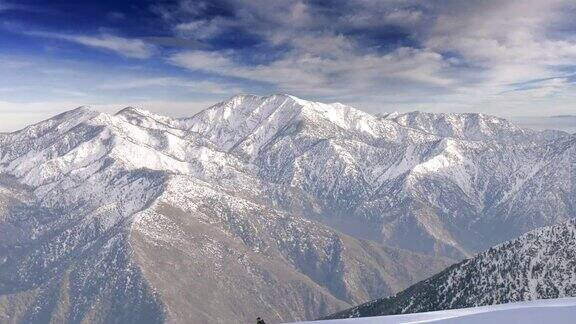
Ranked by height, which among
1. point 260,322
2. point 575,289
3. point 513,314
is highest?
point 513,314

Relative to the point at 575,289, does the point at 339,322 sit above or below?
above

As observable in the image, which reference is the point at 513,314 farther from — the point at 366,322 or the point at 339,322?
the point at 339,322

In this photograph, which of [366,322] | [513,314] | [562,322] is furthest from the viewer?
[366,322]

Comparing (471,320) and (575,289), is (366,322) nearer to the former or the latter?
(471,320)

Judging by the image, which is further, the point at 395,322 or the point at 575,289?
the point at 575,289

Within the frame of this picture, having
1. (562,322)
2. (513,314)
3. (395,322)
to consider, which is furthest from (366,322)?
(562,322)

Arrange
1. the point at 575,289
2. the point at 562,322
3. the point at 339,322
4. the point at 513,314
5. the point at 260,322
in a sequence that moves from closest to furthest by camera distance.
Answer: the point at 562,322 → the point at 513,314 → the point at 339,322 → the point at 260,322 → the point at 575,289

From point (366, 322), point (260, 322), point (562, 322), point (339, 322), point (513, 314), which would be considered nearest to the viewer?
point (562, 322)

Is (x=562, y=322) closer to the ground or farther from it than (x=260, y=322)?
farther from it

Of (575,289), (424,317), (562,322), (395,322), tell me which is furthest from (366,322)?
(575,289)
